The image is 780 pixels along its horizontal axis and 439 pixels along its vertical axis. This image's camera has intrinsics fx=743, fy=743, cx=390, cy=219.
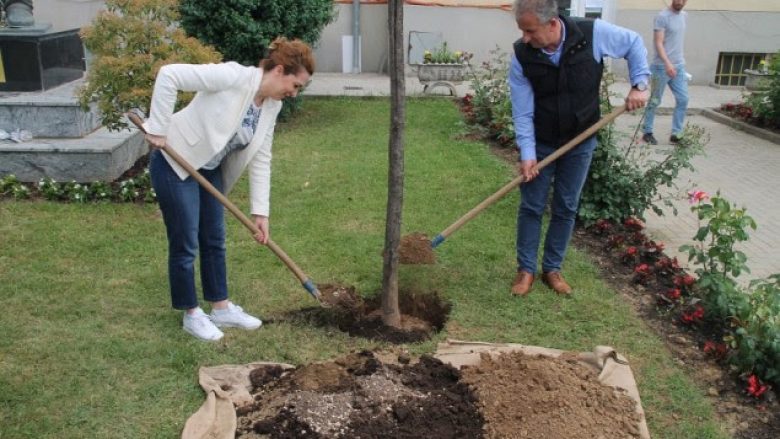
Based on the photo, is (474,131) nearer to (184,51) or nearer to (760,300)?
(184,51)

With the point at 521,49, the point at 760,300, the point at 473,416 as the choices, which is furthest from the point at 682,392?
the point at 521,49

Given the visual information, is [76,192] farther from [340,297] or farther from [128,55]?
[340,297]

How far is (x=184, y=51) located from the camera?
616 cm

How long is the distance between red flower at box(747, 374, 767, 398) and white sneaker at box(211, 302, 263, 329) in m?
2.57

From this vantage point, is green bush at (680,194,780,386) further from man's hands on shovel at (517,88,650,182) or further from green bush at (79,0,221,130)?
green bush at (79,0,221,130)

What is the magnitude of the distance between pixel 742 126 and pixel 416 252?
730 cm

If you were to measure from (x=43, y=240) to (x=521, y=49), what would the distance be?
361cm

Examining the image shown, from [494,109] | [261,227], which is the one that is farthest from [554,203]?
[494,109]

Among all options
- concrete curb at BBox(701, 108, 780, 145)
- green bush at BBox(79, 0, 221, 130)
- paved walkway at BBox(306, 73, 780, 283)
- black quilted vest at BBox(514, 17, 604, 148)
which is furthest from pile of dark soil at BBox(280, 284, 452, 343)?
concrete curb at BBox(701, 108, 780, 145)

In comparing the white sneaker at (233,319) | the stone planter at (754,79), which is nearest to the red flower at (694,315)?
the white sneaker at (233,319)

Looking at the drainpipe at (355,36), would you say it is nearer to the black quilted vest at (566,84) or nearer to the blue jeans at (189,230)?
the black quilted vest at (566,84)

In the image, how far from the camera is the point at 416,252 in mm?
4980

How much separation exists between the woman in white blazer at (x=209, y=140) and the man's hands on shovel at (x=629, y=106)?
1.43 metres

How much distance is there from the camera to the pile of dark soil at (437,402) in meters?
3.18
